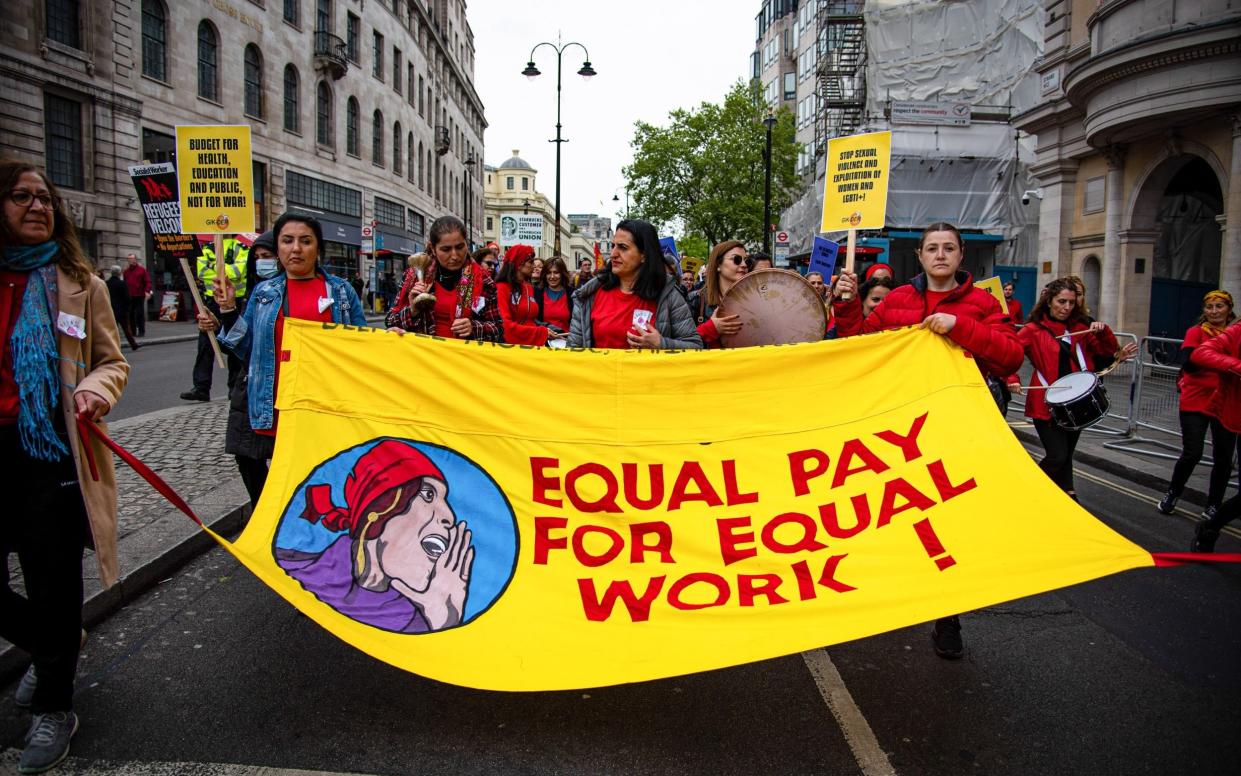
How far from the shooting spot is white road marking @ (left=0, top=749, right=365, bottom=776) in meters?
2.82

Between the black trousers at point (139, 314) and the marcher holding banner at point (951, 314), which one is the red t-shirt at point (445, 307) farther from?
the black trousers at point (139, 314)

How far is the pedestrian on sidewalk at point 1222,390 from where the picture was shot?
5691mm

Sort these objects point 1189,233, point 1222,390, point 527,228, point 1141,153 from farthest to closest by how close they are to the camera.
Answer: point 527,228
point 1189,233
point 1141,153
point 1222,390

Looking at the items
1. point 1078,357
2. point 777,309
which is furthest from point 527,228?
point 777,309

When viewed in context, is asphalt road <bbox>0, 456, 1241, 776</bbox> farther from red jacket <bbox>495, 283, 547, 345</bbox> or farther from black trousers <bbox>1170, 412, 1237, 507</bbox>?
Answer: red jacket <bbox>495, 283, 547, 345</bbox>

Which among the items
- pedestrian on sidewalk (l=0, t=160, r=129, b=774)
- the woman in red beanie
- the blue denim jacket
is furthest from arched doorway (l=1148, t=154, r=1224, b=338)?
pedestrian on sidewalk (l=0, t=160, r=129, b=774)

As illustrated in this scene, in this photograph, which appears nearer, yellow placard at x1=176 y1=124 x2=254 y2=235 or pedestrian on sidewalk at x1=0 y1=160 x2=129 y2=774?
pedestrian on sidewalk at x1=0 y1=160 x2=129 y2=774

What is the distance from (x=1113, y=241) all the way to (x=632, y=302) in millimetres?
18284

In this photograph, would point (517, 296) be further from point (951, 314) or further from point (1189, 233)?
point (1189, 233)

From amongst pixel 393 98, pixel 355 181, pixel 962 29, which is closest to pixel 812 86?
pixel 962 29

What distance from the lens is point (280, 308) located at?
4125mm

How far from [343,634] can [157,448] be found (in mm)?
5679

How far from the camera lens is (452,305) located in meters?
5.12

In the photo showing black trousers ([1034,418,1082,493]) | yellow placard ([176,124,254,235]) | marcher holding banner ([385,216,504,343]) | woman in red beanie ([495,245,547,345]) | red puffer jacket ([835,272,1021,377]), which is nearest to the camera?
red puffer jacket ([835,272,1021,377])
